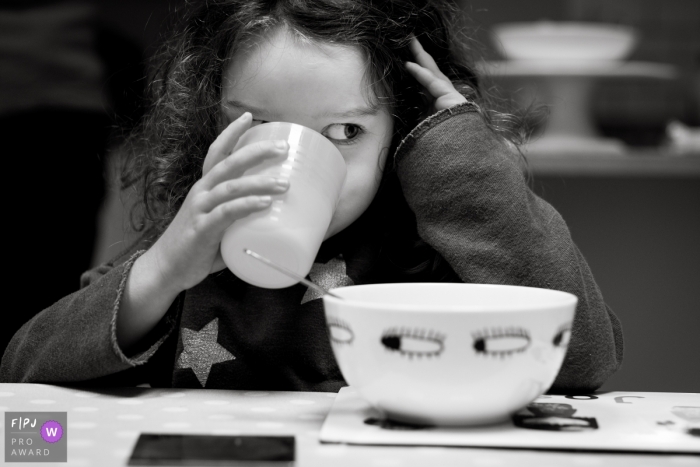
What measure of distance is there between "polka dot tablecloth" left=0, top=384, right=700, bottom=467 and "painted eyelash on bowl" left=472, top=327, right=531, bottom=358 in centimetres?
6

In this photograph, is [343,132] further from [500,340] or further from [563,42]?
[563,42]

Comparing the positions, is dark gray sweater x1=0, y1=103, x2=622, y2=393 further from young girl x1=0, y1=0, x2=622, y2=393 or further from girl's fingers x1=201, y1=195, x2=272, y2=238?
girl's fingers x1=201, y1=195, x2=272, y2=238

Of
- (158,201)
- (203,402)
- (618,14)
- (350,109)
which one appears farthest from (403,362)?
(618,14)

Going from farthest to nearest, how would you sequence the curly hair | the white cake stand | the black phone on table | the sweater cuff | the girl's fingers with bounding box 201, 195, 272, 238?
the white cake stand < the curly hair < the sweater cuff < the girl's fingers with bounding box 201, 195, 272, 238 < the black phone on table

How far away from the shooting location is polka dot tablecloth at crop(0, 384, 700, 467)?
459 mm

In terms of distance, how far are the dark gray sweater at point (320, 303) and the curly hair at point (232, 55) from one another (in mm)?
69

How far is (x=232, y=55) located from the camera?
870mm

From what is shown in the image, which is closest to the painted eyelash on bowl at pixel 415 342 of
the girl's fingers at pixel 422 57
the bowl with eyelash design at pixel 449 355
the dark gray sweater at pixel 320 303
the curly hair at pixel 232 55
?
the bowl with eyelash design at pixel 449 355

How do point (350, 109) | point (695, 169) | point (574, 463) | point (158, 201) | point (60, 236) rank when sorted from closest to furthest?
point (574, 463) → point (350, 109) → point (158, 201) → point (695, 169) → point (60, 236)

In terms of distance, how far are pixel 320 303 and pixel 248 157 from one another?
1.10 ft

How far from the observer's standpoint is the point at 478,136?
2.82 feet

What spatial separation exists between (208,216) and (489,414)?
0.30 meters

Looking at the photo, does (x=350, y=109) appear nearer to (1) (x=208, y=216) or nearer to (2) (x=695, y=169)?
(1) (x=208, y=216)

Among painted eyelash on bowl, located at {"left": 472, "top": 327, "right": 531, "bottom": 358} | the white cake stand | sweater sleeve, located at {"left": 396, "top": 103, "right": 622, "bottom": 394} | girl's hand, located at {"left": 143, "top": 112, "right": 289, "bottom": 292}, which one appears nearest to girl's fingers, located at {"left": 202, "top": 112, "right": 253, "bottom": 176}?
girl's hand, located at {"left": 143, "top": 112, "right": 289, "bottom": 292}
